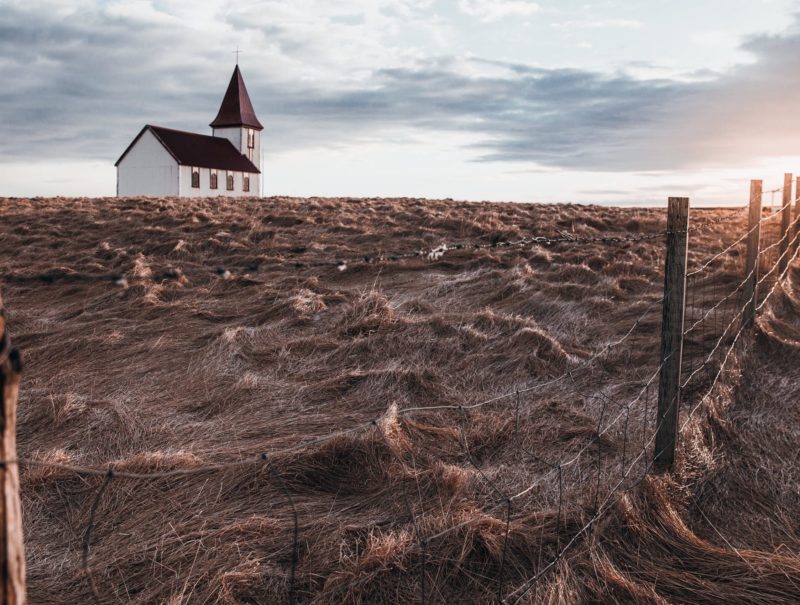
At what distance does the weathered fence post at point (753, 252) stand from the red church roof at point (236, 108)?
1803 inches

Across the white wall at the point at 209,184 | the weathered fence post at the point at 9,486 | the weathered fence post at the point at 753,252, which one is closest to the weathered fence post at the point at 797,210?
the weathered fence post at the point at 753,252

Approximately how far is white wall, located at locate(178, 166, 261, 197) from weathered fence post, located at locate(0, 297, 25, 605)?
4249cm

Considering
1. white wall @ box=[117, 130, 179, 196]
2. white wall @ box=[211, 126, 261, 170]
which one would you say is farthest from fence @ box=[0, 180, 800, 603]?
white wall @ box=[211, 126, 261, 170]

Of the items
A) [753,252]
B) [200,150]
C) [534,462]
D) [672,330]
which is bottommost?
[534,462]

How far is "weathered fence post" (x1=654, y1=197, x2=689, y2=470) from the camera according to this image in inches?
175

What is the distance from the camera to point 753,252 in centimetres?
788

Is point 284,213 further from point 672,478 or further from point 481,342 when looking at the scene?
point 672,478

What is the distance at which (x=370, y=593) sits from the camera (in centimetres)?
326

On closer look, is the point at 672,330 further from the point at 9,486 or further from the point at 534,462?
the point at 9,486

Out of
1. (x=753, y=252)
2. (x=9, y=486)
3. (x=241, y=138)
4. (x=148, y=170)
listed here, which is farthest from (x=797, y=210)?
(x=241, y=138)

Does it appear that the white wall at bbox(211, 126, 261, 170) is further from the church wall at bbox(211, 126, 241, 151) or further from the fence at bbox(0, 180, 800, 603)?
the fence at bbox(0, 180, 800, 603)

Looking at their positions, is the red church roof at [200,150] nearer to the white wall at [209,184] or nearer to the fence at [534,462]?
the white wall at [209,184]

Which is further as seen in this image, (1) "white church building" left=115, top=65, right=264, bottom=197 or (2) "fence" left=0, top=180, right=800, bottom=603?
(1) "white church building" left=115, top=65, right=264, bottom=197

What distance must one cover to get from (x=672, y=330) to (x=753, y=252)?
4098mm
